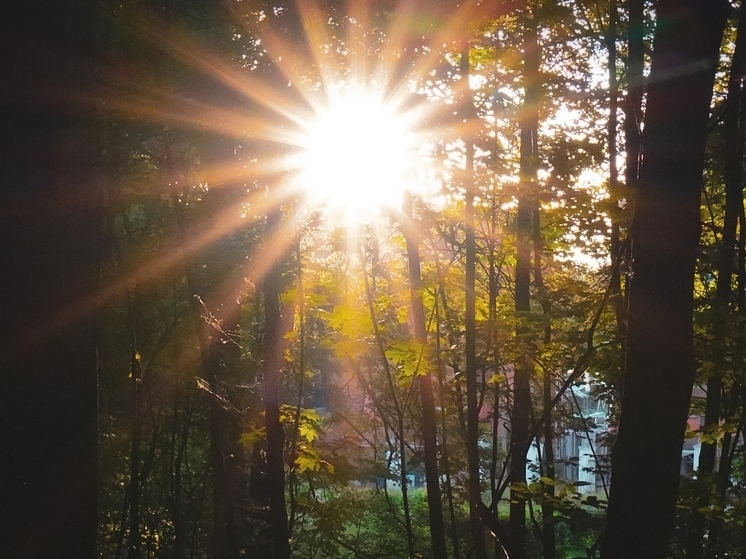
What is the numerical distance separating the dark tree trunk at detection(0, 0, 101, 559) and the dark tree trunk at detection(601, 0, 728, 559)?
7.67 ft

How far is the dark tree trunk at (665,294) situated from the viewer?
271 centimetres

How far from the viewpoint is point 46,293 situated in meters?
2.04

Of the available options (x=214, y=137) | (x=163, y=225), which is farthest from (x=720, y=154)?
(x=163, y=225)

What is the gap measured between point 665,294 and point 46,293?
2.61 metres

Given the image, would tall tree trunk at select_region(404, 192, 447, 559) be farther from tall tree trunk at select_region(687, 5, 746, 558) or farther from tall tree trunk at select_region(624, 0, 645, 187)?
tall tree trunk at select_region(687, 5, 746, 558)

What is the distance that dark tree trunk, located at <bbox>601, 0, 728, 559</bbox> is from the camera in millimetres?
2715

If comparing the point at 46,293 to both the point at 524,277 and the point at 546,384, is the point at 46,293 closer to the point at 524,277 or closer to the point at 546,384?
the point at 546,384

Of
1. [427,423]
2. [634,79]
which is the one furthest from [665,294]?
[427,423]

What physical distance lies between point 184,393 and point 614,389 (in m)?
4.95

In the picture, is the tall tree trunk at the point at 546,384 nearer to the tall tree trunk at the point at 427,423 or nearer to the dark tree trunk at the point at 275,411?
the tall tree trunk at the point at 427,423

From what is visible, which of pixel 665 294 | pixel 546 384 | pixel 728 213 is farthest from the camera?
pixel 546 384

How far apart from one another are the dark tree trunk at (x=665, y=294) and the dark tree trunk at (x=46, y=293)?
2338mm

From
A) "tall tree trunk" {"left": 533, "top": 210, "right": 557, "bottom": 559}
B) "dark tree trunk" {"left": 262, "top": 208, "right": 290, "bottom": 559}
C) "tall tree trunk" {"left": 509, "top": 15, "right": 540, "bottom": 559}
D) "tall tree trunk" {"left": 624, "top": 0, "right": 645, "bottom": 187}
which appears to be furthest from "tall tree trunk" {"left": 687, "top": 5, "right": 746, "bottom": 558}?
"dark tree trunk" {"left": 262, "top": 208, "right": 290, "bottom": 559}

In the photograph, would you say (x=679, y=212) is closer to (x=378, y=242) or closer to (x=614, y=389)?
(x=614, y=389)
